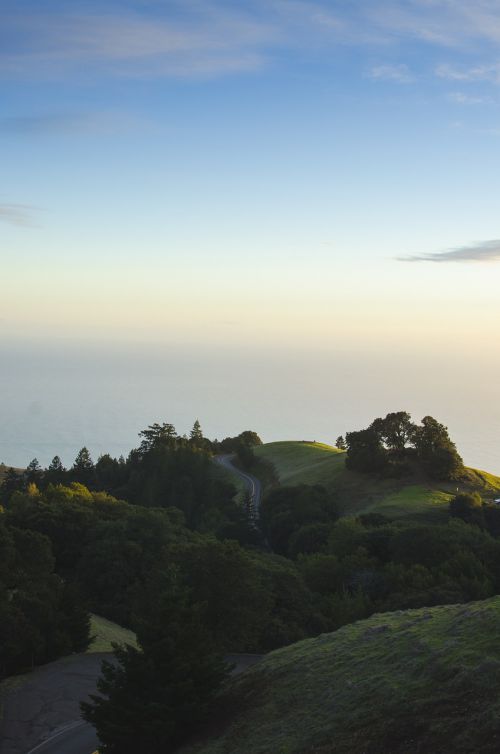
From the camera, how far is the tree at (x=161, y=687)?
21.0m

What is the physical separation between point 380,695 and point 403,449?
245 ft

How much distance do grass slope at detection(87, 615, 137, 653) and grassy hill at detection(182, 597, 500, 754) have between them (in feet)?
50.7

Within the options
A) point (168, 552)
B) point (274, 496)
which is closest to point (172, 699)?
point (168, 552)

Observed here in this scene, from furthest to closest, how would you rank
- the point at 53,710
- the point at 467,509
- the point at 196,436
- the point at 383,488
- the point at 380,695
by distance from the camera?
the point at 196,436 < the point at 383,488 < the point at 467,509 < the point at 53,710 < the point at 380,695

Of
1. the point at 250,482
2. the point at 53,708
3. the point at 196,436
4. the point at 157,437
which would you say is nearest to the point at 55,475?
the point at 157,437

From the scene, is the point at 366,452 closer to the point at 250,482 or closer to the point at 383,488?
the point at 383,488

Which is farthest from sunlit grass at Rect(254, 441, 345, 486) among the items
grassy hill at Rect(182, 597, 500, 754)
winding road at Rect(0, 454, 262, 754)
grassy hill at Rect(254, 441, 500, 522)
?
grassy hill at Rect(182, 597, 500, 754)

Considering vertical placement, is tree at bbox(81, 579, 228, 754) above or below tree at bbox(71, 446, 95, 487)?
below

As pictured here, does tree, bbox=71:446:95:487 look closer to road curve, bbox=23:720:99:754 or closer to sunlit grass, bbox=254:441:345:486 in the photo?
sunlit grass, bbox=254:441:345:486

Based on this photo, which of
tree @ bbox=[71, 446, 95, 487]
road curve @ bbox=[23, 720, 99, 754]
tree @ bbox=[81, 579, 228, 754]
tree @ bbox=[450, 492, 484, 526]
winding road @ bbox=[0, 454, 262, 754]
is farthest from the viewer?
tree @ bbox=[71, 446, 95, 487]

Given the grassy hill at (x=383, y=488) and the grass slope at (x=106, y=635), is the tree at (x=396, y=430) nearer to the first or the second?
the grassy hill at (x=383, y=488)

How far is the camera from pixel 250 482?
118 meters

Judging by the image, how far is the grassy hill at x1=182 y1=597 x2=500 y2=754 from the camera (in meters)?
16.3

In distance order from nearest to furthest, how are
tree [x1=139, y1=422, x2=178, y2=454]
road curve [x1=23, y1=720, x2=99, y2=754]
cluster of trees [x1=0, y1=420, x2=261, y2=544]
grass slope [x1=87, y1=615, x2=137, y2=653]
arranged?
road curve [x1=23, y1=720, x2=99, y2=754]
grass slope [x1=87, y1=615, x2=137, y2=653]
cluster of trees [x1=0, y1=420, x2=261, y2=544]
tree [x1=139, y1=422, x2=178, y2=454]
